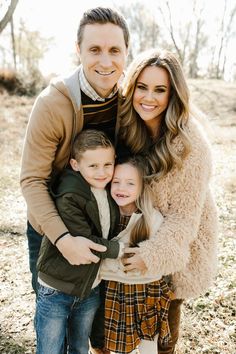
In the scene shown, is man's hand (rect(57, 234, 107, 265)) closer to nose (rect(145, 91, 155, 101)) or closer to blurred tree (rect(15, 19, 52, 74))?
nose (rect(145, 91, 155, 101))

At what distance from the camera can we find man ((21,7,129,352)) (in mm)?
2150

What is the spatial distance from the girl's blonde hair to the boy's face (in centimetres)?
14

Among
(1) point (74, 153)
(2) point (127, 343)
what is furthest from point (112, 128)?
(2) point (127, 343)

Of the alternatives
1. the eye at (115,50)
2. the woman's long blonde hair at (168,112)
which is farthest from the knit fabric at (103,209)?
the eye at (115,50)

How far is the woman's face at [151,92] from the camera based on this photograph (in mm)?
2363

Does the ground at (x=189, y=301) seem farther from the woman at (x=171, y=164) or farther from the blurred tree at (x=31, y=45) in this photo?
the blurred tree at (x=31, y=45)

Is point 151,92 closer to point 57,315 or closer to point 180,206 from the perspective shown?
point 180,206

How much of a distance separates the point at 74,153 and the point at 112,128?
0.42m

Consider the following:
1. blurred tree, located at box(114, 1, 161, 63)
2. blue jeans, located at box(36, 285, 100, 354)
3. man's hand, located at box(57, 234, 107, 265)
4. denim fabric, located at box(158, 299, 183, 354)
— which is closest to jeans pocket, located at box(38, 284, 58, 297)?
blue jeans, located at box(36, 285, 100, 354)

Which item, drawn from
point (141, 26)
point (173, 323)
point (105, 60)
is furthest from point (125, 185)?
point (141, 26)

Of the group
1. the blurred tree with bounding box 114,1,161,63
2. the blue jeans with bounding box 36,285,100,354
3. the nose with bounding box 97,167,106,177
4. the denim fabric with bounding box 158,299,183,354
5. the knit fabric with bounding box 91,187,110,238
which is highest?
the blurred tree with bounding box 114,1,161,63

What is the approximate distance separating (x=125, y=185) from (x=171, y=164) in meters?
0.32

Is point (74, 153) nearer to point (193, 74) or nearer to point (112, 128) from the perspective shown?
point (112, 128)

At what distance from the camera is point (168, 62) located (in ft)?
7.68
